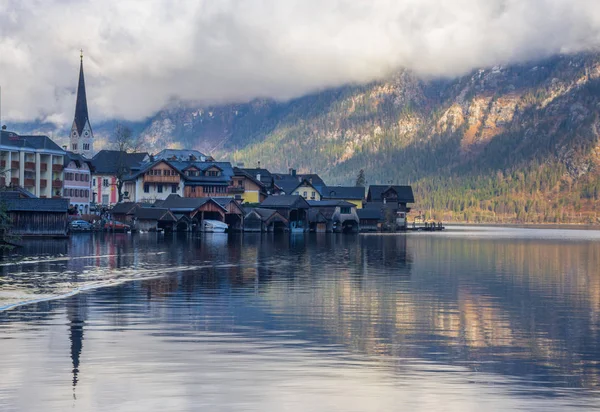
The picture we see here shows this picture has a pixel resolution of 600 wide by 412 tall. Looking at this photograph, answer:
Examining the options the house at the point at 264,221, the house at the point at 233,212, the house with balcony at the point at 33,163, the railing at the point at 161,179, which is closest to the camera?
the house with balcony at the point at 33,163

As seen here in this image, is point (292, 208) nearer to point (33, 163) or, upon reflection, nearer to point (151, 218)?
point (151, 218)

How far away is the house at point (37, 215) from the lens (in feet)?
421

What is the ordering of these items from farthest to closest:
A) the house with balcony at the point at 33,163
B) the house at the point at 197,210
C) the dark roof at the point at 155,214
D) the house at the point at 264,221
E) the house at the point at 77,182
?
1. the house at the point at 264,221
2. the house at the point at 77,182
3. the house at the point at 197,210
4. the dark roof at the point at 155,214
5. the house with balcony at the point at 33,163

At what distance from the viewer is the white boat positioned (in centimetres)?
17700

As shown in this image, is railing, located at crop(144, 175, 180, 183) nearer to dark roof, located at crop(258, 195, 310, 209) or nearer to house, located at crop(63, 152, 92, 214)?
house, located at crop(63, 152, 92, 214)

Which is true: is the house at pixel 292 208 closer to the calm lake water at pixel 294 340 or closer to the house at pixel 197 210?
the house at pixel 197 210

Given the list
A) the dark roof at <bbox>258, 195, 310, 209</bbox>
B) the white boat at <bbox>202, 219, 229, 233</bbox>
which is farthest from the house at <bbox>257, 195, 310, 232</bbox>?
the white boat at <bbox>202, 219, 229, 233</bbox>

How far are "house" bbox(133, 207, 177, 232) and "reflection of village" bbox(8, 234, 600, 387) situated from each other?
77661 mm

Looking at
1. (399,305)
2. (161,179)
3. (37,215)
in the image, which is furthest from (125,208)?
(399,305)

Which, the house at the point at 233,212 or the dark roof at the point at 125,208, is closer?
the house at the point at 233,212

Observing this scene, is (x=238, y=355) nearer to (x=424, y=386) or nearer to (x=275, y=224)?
(x=424, y=386)

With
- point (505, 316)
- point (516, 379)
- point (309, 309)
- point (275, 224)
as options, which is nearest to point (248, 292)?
point (309, 309)

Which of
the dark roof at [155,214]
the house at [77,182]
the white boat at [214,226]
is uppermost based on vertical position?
the house at [77,182]

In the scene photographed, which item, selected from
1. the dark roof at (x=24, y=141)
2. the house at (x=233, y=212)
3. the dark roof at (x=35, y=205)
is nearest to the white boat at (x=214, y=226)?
the house at (x=233, y=212)
